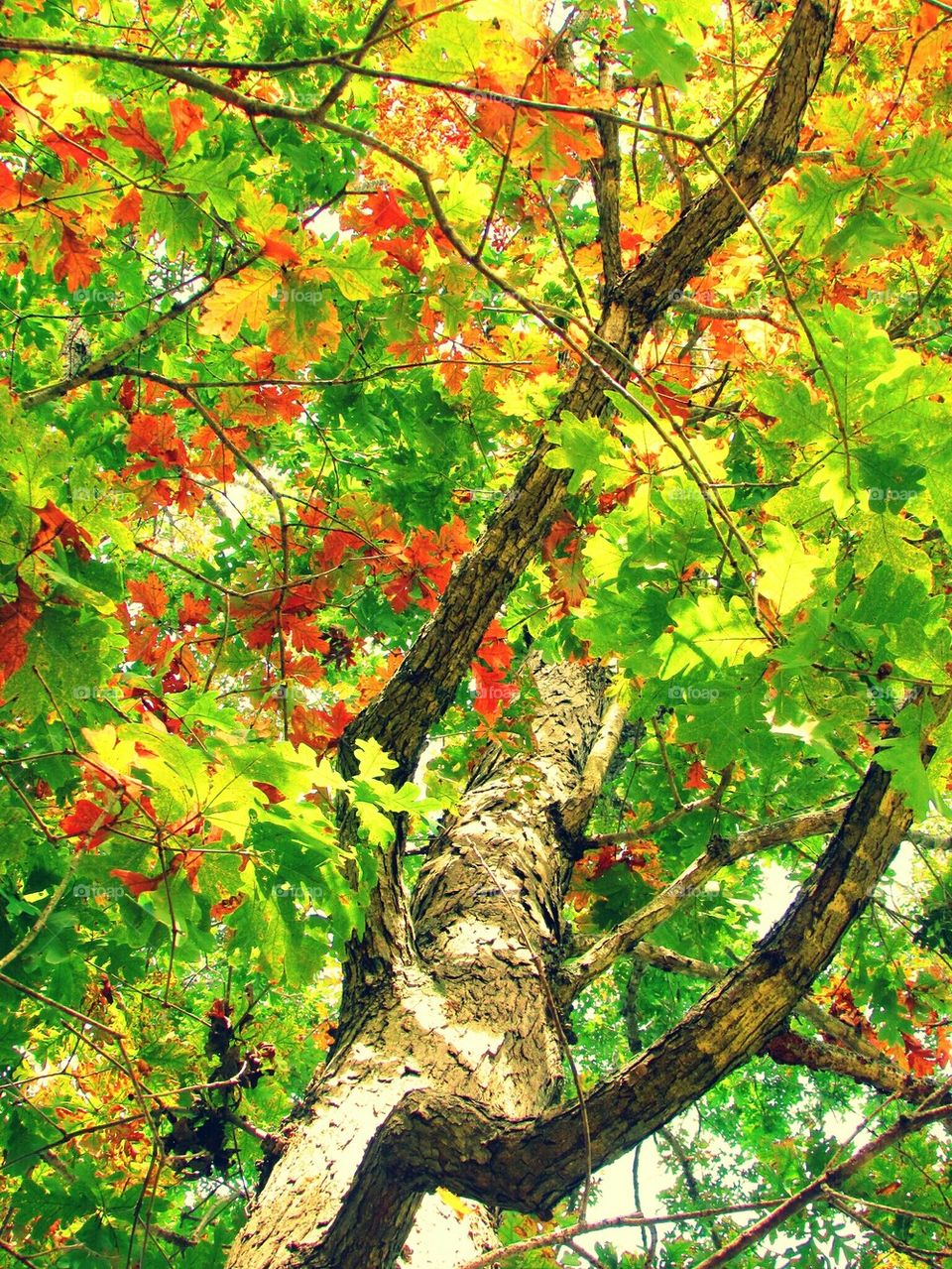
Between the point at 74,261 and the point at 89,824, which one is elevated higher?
the point at 74,261

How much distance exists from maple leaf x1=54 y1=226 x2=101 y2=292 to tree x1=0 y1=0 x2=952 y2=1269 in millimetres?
15

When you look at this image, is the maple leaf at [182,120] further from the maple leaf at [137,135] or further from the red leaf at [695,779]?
the red leaf at [695,779]

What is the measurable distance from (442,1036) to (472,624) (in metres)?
1.06

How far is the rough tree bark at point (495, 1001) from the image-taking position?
5.96 feet

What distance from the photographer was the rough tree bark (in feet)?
5.96

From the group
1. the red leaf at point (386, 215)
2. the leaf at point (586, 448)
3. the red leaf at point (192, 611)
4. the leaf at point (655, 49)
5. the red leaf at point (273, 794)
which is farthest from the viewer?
the red leaf at point (192, 611)

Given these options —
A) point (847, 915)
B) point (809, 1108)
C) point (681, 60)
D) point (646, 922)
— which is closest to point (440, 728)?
point (646, 922)

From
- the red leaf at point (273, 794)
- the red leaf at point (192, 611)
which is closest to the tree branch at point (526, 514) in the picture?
the red leaf at point (273, 794)

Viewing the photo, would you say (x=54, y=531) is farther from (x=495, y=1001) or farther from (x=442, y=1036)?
(x=495, y=1001)

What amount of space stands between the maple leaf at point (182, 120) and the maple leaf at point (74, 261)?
1.97ft

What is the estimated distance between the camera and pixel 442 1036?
6.94ft

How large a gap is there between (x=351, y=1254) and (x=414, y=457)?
2.71m

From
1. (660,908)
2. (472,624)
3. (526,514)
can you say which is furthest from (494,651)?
(660,908)

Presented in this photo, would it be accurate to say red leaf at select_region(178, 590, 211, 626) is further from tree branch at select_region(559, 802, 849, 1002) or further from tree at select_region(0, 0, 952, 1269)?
tree branch at select_region(559, 802, 849, 1002)
